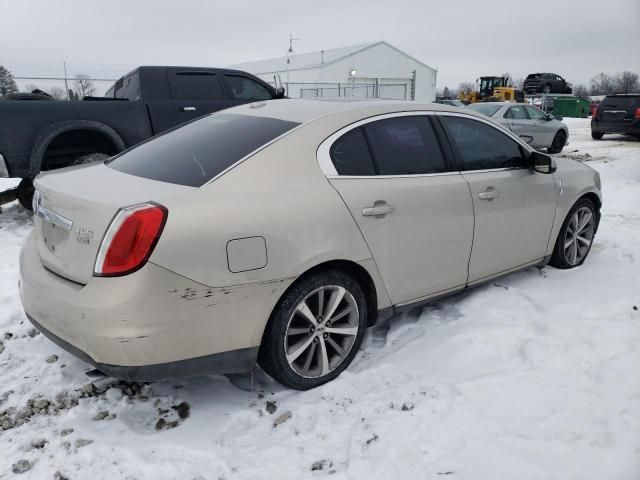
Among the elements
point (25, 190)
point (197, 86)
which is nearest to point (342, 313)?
point (25, 190)

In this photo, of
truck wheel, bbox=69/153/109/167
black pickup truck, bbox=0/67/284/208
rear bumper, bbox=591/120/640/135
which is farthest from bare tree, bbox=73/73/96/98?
rear bumper, bbox=591/120/640/135

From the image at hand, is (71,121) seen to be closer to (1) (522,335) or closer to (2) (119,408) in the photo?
(2) (119,408)

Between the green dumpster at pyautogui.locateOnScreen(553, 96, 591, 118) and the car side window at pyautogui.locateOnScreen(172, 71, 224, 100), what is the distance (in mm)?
33112

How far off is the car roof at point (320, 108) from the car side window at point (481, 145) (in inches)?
7.0

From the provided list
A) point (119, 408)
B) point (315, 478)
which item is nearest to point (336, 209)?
point (315, 478)

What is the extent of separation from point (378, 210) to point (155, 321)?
55.2 inches

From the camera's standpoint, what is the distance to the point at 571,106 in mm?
35750

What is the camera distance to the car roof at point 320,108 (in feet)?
10.8

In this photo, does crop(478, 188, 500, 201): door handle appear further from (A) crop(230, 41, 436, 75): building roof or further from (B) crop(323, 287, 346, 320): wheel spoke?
(A) crop(230, 41, 436, 75): building roof

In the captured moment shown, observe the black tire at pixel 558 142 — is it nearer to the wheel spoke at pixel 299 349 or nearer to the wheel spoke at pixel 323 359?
the wheel spoke at pixel 323 359

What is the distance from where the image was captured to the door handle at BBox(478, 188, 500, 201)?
12.3 ft

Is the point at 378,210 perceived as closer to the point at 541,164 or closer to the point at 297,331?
the point at 297,331

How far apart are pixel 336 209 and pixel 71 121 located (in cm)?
463

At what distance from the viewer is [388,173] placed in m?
3.30
